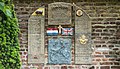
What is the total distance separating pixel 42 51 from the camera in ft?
Result: 20.6

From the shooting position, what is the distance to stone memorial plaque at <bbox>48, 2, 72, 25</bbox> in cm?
628

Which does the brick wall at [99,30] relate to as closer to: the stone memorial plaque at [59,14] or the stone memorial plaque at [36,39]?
the stone memorial plaque at [36,39]

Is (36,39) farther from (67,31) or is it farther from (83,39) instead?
(83,39)

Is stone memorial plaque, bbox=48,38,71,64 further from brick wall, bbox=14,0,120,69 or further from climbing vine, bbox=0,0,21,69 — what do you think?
climbing vine, bbox=0,0,21,69

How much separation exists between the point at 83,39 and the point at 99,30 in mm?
393

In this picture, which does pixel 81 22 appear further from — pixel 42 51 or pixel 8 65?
pixel 8 65

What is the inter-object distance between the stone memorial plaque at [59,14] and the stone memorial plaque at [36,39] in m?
0.21

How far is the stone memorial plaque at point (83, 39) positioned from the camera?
Result: 6281 millimetres

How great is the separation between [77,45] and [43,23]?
2.78ft

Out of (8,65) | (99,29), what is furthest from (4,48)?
(99,29)

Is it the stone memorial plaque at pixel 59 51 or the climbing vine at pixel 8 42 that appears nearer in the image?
the climbing vine at pixel 8 42

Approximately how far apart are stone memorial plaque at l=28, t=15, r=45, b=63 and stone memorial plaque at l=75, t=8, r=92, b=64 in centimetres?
73

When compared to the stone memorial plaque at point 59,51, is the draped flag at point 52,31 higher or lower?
higher

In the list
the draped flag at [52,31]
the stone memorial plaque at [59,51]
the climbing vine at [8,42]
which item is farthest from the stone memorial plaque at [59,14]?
the climbing vine at [8,42]
